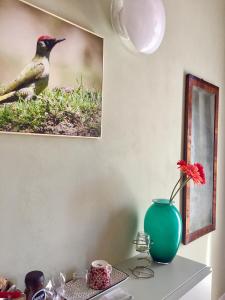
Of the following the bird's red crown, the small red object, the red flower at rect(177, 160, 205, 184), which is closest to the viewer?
the small red object

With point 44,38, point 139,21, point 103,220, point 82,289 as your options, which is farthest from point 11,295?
point 139,21

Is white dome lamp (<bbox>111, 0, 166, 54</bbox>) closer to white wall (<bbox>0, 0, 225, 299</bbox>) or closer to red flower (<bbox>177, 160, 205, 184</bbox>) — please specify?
white wall (<bbox>0, 0, 225, 299</bbox>)

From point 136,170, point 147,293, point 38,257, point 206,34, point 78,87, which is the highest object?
point 206,34

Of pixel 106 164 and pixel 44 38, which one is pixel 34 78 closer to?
pixel 44 38

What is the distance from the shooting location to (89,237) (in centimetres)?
126

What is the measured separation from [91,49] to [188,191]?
3.85 ft

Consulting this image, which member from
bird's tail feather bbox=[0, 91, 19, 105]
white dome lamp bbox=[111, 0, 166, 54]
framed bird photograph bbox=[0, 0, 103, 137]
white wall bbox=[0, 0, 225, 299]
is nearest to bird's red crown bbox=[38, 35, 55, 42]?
framed bird photograph bbox=[0, 0, 103, 137]

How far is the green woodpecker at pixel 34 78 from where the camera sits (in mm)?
938

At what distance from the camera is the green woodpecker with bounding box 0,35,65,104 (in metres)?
0.94

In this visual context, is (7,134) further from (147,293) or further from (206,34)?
(206,34)

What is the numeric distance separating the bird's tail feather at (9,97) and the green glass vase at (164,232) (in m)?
0.85

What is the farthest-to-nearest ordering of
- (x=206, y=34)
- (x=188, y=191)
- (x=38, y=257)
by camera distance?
(x=206, y=34), (x=188, y=191), (x=38, y=257)

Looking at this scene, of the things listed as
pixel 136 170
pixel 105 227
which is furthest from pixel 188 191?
pixel 105 227

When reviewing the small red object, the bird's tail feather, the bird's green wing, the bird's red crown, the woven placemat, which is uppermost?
the bird's red crown
